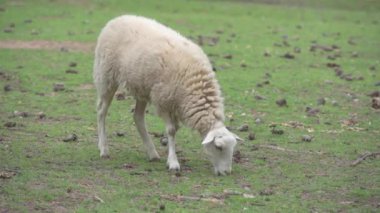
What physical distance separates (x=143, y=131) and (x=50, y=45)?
33.0ft

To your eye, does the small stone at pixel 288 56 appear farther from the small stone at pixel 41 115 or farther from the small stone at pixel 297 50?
the small stone at pixel 41 115

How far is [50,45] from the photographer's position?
20031 mm

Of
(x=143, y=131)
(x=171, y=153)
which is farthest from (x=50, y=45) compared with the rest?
(x=171, y=153)

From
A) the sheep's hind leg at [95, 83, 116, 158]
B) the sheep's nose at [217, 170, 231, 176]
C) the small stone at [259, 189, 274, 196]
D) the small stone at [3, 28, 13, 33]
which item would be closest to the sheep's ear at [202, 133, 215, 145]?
the sheep's nose at [217, 170, 231, 176]

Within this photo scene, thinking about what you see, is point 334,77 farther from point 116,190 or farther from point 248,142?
point 116,190

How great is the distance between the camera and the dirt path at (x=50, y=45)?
1954cm

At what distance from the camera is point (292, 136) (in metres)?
11.7

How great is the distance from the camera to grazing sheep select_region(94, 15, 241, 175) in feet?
31.3

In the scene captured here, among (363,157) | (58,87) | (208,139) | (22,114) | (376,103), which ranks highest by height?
(208,139)

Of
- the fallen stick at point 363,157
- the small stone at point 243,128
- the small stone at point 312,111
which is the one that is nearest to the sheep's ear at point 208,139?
the fallen stick at point 363,157

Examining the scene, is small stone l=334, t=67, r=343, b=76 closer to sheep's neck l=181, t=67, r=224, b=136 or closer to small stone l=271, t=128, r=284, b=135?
small stone l=271, t=128, r=284, b=135

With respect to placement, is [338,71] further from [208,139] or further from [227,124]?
[208,139]

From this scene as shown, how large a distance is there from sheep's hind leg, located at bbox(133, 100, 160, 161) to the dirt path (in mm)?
8689

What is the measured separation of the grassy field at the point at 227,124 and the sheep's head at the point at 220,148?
0.22 m
